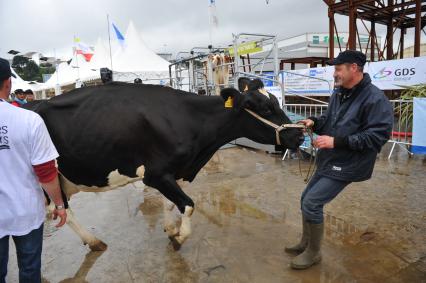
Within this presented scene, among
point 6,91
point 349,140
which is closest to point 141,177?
point 6,91

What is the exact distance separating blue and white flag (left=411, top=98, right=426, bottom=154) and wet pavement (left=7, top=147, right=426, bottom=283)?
3.16 ft

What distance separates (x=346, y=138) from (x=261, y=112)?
3.22 feet

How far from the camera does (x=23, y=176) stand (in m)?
1.96

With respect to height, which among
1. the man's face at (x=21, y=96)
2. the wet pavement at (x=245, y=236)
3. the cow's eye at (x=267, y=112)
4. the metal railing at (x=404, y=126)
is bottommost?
the wet pavement at (x=245, y=236)

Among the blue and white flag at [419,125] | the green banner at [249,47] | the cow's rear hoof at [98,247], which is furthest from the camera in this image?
the green banner at [249,47]

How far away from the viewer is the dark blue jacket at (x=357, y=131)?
2.52 meters

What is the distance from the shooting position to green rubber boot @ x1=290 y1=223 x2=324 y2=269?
303 cm

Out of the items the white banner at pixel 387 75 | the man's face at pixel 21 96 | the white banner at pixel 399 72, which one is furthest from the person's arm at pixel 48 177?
the white banner at pixel 399 72

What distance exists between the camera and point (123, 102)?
3.33m

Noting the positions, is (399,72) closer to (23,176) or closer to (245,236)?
(245,236)

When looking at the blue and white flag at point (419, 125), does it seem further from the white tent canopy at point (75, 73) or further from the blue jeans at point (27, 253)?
the white tent canopy at point (75, 73)

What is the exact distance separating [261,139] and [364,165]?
3.49ft

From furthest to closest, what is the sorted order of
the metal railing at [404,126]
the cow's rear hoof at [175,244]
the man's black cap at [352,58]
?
the metal railing at [404,126], the cow's rear hoof at [175,244], the man's black cap at [352,58]

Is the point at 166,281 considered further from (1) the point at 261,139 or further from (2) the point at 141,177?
(1) the point at 261,139
